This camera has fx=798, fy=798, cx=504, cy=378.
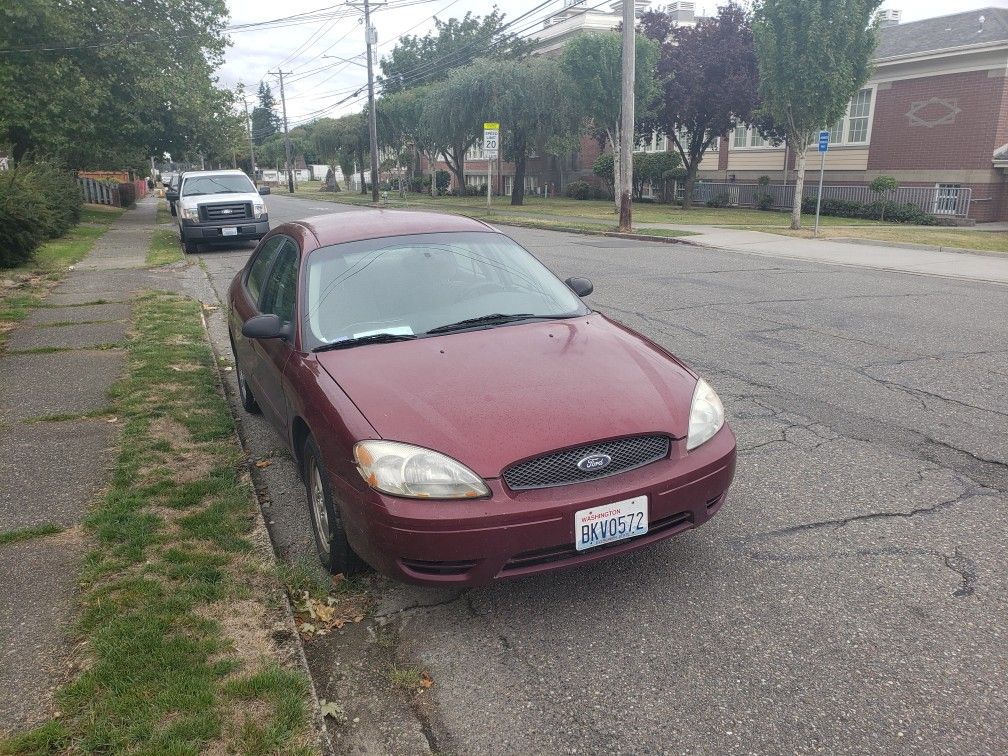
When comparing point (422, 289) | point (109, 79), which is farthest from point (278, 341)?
point (109, 79)

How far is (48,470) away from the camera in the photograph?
4695 millimetres

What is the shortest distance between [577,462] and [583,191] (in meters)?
43.6

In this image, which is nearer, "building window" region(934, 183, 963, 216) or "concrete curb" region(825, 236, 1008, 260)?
"concrete curb" region(825, 236, 1008, 260)

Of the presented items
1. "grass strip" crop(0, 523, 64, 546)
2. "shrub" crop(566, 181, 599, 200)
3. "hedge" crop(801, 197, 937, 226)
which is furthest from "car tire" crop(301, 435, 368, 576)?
"shrub" crop(566, 181, 599, 200)

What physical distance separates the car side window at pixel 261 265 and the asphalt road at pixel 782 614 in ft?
3.34

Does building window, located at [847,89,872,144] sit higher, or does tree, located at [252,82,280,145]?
tree, located at [252,82,280,145]

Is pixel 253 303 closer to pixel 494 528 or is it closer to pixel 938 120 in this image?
pixel 494 528

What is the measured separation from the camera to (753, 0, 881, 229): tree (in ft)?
65.9

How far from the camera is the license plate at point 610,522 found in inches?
119

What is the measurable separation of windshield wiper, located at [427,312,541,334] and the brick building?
828 inches

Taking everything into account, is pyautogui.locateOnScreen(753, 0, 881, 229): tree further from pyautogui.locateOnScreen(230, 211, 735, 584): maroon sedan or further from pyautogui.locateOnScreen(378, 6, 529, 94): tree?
pyautogui.locateOnScreen(378, 6, 529, 94): tree

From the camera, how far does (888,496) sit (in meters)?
4.31

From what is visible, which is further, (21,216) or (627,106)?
(627,106)

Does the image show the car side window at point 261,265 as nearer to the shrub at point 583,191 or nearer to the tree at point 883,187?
the tree at point 883,187
